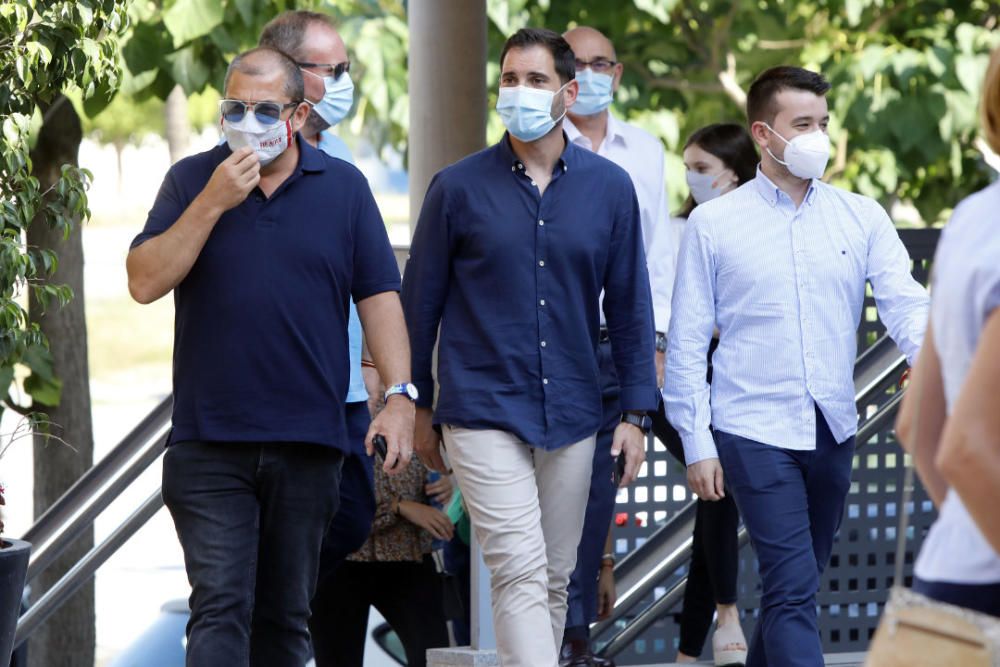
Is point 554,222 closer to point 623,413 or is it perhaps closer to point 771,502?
point 623,413

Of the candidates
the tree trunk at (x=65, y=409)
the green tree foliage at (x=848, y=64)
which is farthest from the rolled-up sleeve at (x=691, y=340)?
the green tree foliage at (x=848, y=64)

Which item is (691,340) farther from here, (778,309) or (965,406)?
(965,406)

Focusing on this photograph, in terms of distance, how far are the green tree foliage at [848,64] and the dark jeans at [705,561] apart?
3.38 metres

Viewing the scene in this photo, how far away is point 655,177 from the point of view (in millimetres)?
6359

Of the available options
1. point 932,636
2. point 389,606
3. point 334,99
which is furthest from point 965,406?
point 389,606

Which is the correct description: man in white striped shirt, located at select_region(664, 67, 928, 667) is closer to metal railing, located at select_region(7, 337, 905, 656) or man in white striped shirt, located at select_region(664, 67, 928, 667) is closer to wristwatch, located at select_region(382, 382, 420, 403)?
wristwatch, located at select_region(382, 382, 420, 403)

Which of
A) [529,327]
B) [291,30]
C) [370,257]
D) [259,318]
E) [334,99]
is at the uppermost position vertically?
[291,30]

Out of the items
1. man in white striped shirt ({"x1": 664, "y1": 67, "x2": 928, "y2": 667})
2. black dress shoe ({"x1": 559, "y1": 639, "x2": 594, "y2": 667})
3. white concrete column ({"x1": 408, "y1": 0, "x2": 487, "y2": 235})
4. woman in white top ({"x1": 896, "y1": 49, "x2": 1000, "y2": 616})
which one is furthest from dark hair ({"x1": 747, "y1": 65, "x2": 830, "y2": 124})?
woman in white top ({"x1": 896, "y1": 49, "x2": 1000, "y2": 616})

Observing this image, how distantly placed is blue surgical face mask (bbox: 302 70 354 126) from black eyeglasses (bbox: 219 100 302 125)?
3.09ft

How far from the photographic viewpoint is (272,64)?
189 inches

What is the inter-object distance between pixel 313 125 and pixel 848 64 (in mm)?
4749

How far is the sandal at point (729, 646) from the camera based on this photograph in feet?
20.5

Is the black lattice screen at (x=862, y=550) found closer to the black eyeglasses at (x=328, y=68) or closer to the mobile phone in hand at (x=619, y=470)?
the mobile phone in hand at (x=619, y=470)

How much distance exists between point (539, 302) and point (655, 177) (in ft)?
4.32
